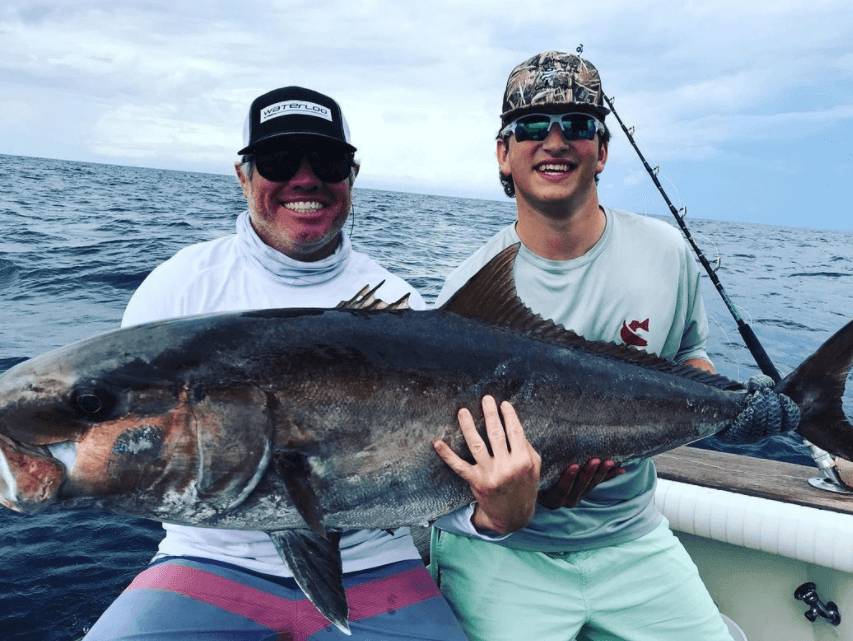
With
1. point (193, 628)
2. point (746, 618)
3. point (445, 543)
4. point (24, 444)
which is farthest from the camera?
point (746, 618)

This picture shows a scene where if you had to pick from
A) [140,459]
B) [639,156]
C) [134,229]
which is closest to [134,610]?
[140,459]

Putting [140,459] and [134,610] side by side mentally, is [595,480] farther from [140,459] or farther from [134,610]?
[134,610]

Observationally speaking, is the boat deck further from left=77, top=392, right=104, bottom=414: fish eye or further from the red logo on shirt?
left=77, top=392, right=104, bottom=414: fish eye

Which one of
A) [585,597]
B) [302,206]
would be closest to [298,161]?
[302,206]

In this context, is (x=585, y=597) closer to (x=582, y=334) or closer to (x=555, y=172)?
(x=582, y=334)

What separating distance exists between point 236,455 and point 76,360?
0.61m

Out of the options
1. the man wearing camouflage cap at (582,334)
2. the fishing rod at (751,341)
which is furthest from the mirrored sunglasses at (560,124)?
the fishing rod at (751,341)

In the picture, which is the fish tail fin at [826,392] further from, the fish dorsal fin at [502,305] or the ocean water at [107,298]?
the ocean water at [107,298]

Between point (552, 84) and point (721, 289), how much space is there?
331 cm

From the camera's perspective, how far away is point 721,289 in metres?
5.55

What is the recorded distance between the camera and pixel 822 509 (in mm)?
3791

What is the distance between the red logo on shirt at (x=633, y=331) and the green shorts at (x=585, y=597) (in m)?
1.01

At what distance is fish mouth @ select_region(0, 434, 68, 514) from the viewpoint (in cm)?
183

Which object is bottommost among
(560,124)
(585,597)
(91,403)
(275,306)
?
(585,597)
